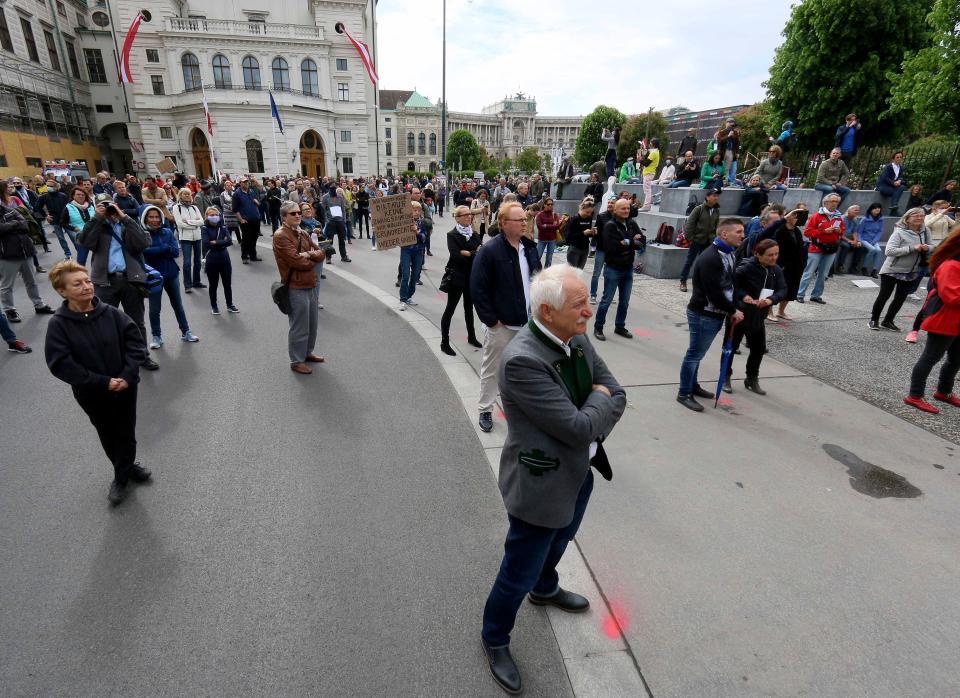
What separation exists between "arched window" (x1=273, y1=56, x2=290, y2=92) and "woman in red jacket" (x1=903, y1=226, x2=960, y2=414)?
51.7m

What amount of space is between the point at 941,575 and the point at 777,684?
1.63 m

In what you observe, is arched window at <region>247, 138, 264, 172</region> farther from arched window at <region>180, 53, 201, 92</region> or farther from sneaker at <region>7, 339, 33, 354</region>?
sneaker at <region>7, 339, 33, 354</region>

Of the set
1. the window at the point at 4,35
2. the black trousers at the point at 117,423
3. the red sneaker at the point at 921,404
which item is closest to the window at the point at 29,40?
the window at the point at 4,35

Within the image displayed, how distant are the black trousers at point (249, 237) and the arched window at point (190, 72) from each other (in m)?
41.8

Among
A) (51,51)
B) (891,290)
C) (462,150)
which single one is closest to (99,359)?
(891,290)

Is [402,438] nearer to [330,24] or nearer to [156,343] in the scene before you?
[156,343]

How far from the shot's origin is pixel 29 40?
34.1 meters

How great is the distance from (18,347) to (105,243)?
7.33 feet

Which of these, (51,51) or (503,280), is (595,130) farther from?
(503,280)

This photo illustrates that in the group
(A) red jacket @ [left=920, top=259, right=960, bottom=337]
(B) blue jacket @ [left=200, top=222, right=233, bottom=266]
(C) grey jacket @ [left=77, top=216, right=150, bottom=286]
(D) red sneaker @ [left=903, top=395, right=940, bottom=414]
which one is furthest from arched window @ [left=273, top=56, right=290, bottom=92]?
(D) red sneaker @ [left=903, top=395, right=940, bottom=414]

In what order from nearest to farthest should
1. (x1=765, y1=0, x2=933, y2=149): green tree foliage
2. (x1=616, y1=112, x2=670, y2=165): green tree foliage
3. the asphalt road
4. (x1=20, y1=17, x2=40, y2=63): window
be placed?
the asphalt road, (x1=765, y1=0, x2=933, y2=149): green tree foliage, (x1=20, y1=17, x2=40, y2=63): window, (x1=616, y1=112, x2=670, y2=165): green tree foliage

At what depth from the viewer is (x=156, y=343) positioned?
6.84 metres

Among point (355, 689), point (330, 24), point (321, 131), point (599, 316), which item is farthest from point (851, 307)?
point (330, 24)

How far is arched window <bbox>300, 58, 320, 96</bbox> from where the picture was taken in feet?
152
